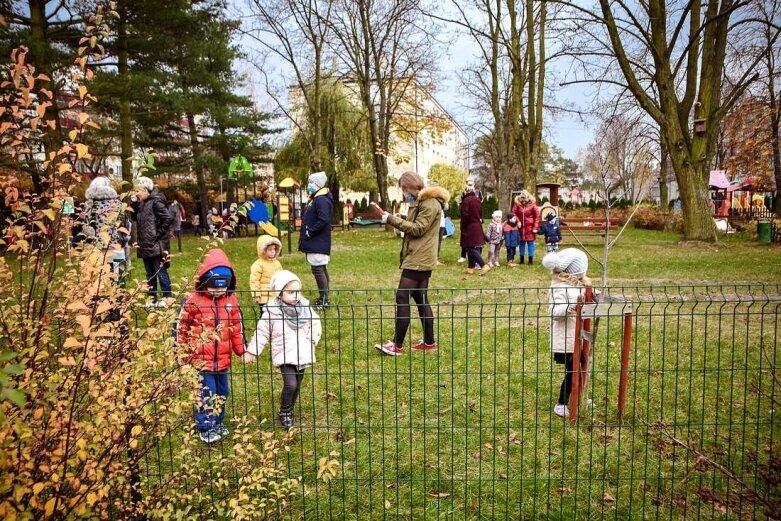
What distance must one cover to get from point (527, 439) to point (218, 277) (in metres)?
2.60

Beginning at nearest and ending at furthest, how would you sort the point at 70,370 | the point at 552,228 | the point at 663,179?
the point at 70,370 < the point at 552,228 < the point at 663,179

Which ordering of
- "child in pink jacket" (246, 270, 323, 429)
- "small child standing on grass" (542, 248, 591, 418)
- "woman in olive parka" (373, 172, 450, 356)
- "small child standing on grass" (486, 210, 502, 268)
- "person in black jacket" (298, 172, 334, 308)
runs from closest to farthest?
"child in pink jacket" (246, 270, 323, 429), "small child standing on grass" (542, 248, 591, 418), "woman in olive parka" (373, 172, 450, 356), "person in black jacket" (298, 172, 334, 308), "small child standing on grass" (486, 210, 502, 268)

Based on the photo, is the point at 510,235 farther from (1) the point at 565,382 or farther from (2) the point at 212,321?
(2) the point at 212,321

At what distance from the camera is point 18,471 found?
214 centimetres

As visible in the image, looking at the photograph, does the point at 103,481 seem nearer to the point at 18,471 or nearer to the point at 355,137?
the point at 18,471

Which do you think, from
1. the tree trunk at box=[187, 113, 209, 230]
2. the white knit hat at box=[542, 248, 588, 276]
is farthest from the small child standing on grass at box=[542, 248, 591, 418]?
the tree trunk at box=[187, 113, 209, 230]

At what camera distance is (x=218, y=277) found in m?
4.23

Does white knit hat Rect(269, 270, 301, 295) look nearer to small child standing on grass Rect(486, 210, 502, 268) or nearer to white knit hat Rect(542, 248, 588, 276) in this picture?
white knit hat Rect(542, 248, 588, 276)

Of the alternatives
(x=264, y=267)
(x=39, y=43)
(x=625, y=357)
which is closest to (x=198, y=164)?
(x=39, y=43)

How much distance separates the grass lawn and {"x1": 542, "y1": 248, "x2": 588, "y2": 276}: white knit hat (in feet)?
1.82

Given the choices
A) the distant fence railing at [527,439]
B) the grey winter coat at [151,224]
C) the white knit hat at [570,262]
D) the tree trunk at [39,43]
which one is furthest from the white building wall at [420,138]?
the white knit hat at [570,262]

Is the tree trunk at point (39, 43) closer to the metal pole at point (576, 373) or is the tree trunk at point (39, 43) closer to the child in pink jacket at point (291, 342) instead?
the child in pink jacket at point (291, 342)

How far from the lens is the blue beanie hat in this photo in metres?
4.24

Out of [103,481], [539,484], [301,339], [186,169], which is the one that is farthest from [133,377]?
[186,169]
